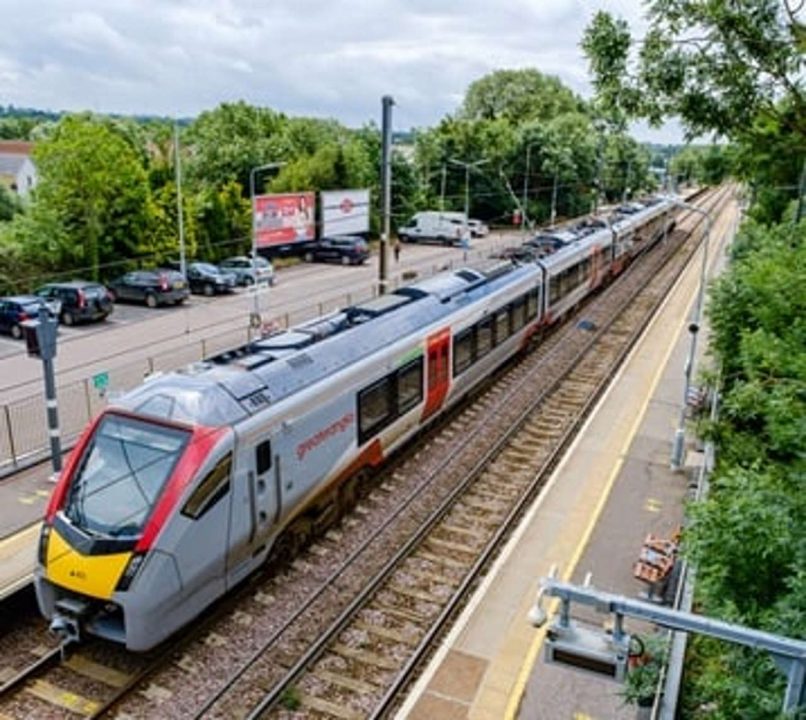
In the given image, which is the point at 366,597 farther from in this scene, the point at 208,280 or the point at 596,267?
the point at 208,280

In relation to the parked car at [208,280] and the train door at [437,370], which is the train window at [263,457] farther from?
the parked car at [208,280]

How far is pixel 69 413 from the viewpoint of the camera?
18828 mm

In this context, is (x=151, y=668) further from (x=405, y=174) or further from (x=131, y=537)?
(x=405, y=174)

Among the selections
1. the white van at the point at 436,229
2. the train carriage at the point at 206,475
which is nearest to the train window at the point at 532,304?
the train carriage at the point at 206,475

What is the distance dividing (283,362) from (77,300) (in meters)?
19.1

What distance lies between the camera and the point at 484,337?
19.4 meters

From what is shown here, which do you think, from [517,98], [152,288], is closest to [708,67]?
[152,288]

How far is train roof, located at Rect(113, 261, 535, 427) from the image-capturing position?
33.6 ft

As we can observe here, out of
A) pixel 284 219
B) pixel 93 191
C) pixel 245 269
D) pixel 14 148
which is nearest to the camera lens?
pixel 93 191

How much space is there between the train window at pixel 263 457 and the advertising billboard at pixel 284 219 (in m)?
29.6

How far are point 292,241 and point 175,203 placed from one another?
7214mm

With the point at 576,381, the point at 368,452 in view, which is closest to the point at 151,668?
the point at 368,452

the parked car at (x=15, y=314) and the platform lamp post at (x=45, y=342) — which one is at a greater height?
the platform lamp post at (x=45, y=342)

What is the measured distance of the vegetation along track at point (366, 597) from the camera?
9461 mm
